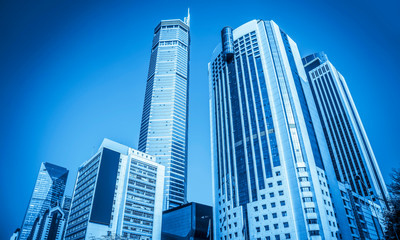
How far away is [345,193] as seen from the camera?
10088 cm

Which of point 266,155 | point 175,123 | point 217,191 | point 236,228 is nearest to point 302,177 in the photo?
point 266,155

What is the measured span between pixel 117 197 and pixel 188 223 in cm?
3824

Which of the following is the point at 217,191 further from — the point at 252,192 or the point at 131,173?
the point at 131,173

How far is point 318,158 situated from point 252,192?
87.5 feet

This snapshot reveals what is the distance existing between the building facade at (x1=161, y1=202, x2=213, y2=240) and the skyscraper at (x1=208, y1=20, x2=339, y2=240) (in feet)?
76.4

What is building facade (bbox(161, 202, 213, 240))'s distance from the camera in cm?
12156

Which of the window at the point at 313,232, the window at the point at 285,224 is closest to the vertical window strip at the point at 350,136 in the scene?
the window at the point at 313,232

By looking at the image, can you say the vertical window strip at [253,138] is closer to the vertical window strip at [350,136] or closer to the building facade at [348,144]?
the building facade at [348,144]

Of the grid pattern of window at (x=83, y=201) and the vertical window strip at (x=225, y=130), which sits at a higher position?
the vertical window strip at (x=225, y=130)

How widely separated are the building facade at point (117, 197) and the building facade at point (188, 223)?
17.4m

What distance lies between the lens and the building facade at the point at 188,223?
12156 cm

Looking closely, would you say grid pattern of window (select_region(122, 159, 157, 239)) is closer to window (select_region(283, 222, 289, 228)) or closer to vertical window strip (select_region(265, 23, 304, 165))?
window (select_region(283, 222, 289, 228))

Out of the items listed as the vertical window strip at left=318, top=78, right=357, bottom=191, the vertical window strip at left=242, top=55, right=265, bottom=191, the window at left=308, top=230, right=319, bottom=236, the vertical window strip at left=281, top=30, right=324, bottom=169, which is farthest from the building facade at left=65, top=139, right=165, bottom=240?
the vertical window strip at left=318, top=78, right=357, bottom=191

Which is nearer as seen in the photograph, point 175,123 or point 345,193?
point 345,193
